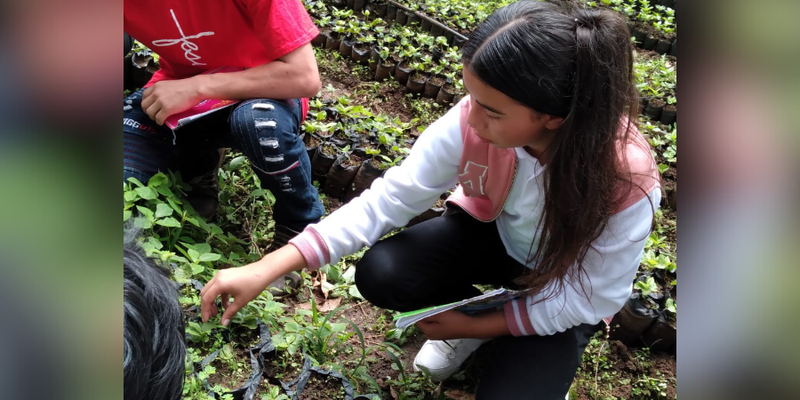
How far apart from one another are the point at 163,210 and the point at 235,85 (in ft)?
1.58

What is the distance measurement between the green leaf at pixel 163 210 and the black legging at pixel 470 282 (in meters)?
0.66

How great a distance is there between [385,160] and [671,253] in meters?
1.40

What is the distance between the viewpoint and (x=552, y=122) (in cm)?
126

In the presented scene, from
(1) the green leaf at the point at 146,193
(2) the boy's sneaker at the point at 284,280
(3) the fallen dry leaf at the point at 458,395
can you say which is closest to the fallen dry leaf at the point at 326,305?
(2) the boy's sneaker at the point at 284,280

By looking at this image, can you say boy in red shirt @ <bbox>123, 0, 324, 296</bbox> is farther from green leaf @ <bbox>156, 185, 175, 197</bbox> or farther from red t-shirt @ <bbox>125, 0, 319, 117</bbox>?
green leaf @ <bbox>156, 185, 175, 197</bbox>

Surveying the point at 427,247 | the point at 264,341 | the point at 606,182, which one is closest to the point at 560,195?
the point at 606,182

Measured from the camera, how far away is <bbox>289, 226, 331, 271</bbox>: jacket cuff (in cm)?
146

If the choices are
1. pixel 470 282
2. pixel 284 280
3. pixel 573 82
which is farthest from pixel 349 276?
pixel 573 82

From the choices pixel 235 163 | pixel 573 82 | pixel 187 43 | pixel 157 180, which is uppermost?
pixel 573 82

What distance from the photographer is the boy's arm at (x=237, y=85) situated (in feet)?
6.22

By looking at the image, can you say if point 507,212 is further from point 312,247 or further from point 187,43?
point 187,43

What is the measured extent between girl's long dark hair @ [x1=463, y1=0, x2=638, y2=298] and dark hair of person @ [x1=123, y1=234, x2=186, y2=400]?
768 millimetres
